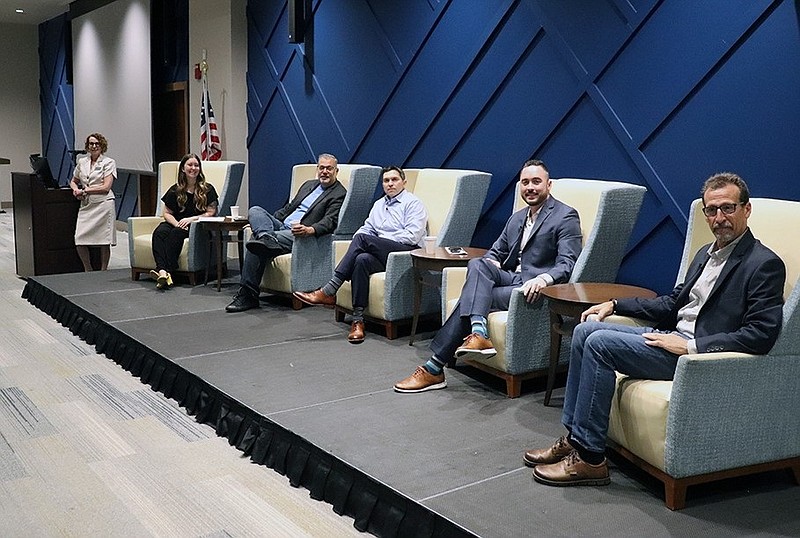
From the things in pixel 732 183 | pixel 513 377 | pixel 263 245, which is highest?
pixel 732 183

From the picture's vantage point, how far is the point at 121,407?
404 centimetres

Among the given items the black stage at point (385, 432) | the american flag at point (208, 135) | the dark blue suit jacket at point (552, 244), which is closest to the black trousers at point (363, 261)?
the black stage at point (385, 432)

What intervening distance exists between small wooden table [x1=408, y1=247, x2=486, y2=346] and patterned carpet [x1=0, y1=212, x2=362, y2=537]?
1390mm

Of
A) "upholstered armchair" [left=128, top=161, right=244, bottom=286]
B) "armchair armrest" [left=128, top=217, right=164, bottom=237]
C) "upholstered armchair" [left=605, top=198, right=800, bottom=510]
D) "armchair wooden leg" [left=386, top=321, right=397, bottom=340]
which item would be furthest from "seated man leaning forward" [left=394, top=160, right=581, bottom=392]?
"armchair armrest" [left=128, top=217, right=164, bottom=237]

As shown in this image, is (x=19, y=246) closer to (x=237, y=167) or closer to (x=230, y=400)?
(x=237, y=167)

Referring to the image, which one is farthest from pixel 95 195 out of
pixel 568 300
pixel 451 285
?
pixel 568 300

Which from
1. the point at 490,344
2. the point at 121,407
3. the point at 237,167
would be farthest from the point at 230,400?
the point at 237,167

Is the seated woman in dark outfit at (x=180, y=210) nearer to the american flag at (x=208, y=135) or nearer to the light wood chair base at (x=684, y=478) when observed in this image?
the american flag at (x=208, y=135)

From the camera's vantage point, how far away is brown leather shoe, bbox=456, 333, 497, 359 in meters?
3.65

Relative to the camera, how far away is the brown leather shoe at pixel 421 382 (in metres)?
3.81

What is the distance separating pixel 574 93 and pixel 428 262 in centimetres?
120

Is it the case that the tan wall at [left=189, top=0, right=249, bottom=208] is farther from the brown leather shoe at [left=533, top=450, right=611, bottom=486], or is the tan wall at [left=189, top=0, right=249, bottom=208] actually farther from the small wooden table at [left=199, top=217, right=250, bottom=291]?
the brown leather shoe at [left=533, top=450, right=611, bottom=486]

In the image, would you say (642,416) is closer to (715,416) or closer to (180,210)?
(715,416)

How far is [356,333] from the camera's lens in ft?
15.7
